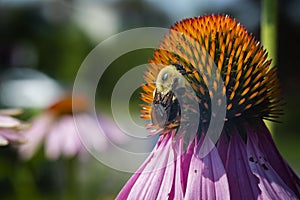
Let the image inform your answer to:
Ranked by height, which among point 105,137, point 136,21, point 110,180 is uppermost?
point 136,21

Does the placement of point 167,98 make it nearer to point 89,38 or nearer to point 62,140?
point 62,140

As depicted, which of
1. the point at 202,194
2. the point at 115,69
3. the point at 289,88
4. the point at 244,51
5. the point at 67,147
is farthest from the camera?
the point at 115,69

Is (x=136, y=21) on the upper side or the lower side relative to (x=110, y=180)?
upper

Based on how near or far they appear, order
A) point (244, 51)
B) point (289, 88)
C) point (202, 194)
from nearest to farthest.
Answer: point (202, 194) → point (244, 51) → point (289, 88)

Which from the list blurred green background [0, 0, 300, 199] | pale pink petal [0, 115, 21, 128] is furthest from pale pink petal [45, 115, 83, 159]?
blurred green background [0, 0, 300, 199]

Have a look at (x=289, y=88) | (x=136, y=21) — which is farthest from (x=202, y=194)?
(x=136, y=21)

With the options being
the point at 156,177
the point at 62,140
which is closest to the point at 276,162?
the point at 156,177

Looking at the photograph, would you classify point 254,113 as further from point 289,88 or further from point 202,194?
point 289,88

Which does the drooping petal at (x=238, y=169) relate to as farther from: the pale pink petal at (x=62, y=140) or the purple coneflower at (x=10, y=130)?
the pale pink petal at (x=62, y=140)
